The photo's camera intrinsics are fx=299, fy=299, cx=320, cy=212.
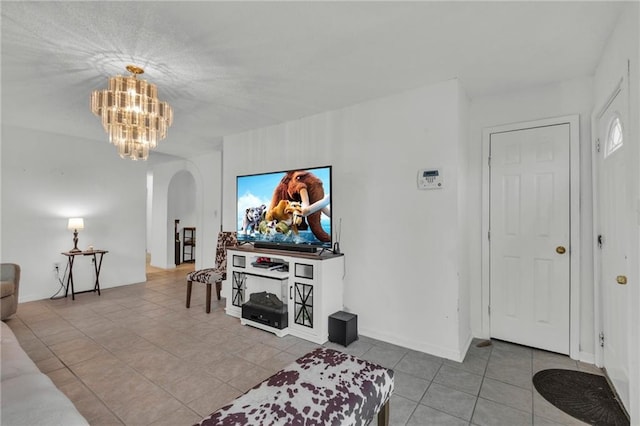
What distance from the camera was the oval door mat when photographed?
1.90 metres

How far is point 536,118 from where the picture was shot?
2812mm

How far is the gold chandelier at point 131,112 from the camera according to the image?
2.32m

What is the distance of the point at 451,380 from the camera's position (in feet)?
7.57

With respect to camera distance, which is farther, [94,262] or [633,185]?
[94,262]

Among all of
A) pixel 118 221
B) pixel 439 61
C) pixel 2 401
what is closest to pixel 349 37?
pixel 439 61

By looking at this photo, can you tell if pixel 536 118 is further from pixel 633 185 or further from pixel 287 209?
pixel 287 209

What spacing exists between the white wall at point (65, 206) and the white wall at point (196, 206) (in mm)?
950

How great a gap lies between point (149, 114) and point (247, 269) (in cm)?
198

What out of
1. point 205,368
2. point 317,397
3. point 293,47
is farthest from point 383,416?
point 293,47

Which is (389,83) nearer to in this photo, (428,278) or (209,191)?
(428,278)

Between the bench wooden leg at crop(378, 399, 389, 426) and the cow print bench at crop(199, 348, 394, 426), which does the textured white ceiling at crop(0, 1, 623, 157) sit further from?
the bench wooden leg at crop(378, 399, 389, 426)

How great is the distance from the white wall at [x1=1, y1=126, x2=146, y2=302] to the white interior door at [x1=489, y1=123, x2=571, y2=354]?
5683mm

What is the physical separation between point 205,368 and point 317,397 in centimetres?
150

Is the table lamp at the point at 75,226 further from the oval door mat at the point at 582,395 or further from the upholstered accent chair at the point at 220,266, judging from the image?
the oval door mat at the point at 582,395
